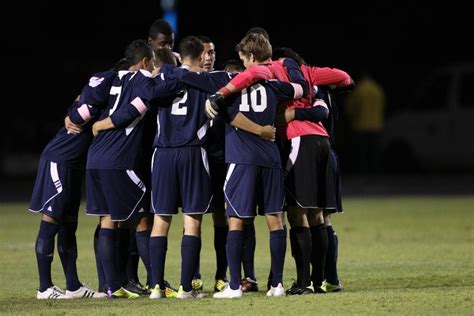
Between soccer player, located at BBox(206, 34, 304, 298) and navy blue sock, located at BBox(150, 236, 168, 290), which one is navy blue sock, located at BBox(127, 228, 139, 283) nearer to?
navy blue sock, located at BBox(150, 236, 168, 290)

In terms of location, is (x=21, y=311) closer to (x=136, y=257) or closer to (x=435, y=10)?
(x=136, y=257)

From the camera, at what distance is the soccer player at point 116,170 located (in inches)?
424

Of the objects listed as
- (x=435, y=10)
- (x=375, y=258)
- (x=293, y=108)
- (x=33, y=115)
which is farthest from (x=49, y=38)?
(x=293, y=108)

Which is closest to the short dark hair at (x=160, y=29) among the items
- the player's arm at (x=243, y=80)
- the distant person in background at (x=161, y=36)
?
the distant person in background at (x=161, y=36)

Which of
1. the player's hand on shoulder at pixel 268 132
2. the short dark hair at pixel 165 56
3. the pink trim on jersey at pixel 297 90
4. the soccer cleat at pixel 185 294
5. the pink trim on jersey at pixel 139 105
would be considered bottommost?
the soccer cleat at pixel 185 294

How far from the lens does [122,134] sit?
10.8m

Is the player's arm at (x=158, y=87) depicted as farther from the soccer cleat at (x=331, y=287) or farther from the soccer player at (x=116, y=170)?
the soccer cleat at (x=331, y=287)

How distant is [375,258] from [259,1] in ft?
70.4

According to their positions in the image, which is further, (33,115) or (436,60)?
(436,60)

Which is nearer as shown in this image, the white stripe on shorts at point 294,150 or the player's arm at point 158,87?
the player's arm at point 158,87

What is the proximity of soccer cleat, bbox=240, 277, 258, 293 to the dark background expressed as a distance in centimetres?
2205

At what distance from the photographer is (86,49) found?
35.9 meters

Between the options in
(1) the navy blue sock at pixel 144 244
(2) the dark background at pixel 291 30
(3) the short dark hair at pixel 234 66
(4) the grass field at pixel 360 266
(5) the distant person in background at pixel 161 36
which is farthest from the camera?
(2) the dark background at pixel 291 30

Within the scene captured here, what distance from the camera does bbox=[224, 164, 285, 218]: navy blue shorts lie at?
10375 millimetres
